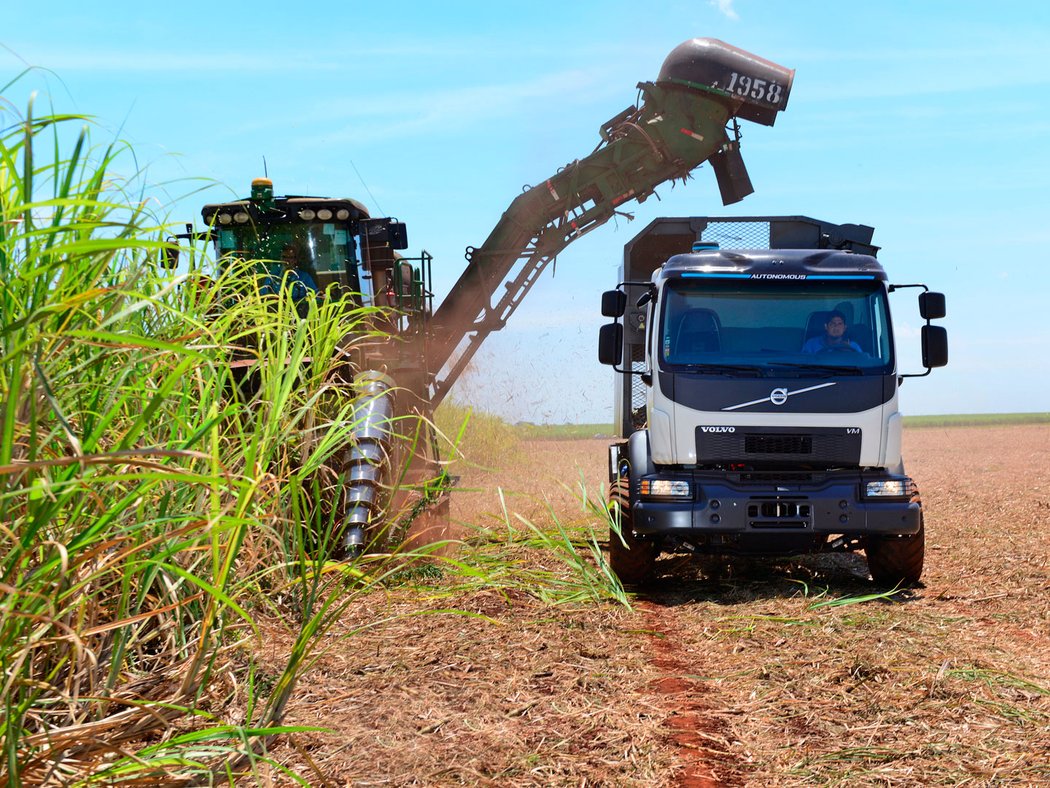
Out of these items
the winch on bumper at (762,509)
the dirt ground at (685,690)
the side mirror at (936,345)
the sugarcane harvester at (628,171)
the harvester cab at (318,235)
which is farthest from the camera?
the sugarcane harvester at (628,171)

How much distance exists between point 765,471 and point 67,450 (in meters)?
5.71

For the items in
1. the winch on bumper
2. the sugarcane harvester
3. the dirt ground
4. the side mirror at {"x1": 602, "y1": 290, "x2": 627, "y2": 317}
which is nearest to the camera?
the dirt ground

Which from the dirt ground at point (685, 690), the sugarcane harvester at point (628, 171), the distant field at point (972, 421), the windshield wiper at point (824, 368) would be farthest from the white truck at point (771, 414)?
the distant field at point (972, 421)

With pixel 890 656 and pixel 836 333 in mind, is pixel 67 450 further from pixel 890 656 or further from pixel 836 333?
pixel 836 333

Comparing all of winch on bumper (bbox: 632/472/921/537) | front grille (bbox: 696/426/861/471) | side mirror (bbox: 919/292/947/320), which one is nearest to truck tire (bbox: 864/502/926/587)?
winch on bumper (bbox: 632/472/921/537)

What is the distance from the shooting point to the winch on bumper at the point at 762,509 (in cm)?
757

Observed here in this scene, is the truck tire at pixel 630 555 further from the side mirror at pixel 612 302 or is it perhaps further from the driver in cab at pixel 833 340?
the driver in cab at pixel 833 340

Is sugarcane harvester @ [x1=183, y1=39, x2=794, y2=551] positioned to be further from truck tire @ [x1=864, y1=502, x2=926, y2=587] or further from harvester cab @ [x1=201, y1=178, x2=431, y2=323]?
truck tire @ [x1=864, y1=502, x2=926, y2=587]

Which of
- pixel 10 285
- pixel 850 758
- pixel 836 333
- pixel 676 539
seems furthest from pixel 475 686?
pixel 836 333

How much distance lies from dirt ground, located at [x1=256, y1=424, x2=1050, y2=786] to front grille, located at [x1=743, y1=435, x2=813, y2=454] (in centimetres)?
107

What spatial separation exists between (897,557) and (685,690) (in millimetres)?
3721

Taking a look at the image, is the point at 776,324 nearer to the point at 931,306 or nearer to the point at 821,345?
the point at 821,345

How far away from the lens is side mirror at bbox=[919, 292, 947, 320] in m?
7.83

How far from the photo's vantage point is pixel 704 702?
4.75m
